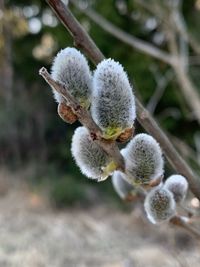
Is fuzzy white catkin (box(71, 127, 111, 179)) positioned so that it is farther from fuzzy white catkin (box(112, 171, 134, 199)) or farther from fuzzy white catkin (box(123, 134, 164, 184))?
fuzzy white catkin (box(112, 171, 134, 199))

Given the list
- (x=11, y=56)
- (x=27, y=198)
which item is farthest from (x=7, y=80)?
(x=27, y=198)

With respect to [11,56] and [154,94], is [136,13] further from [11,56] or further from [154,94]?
[11,56]

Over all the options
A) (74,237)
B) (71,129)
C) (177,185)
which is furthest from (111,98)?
(71,129)

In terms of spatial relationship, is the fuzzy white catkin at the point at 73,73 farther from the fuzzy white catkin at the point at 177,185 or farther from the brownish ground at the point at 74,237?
the brownish ground at the point at 74,237

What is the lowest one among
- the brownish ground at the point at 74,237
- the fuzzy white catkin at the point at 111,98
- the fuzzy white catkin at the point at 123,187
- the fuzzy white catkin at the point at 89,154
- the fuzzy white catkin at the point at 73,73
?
the brownish ground at the point at 74,237

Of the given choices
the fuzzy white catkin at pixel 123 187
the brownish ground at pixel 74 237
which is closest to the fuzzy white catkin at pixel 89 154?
the fuzzy white catkin at pixel 123 187

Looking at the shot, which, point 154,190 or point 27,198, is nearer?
point 154,190

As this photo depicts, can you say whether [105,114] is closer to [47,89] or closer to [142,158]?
[142,158]

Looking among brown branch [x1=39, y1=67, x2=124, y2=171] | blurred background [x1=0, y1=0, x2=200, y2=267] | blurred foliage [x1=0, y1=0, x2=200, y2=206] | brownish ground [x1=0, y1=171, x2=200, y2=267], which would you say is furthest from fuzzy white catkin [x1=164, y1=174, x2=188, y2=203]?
blurred foliage [x1=0, y1=0, x2=200, y2=206]
